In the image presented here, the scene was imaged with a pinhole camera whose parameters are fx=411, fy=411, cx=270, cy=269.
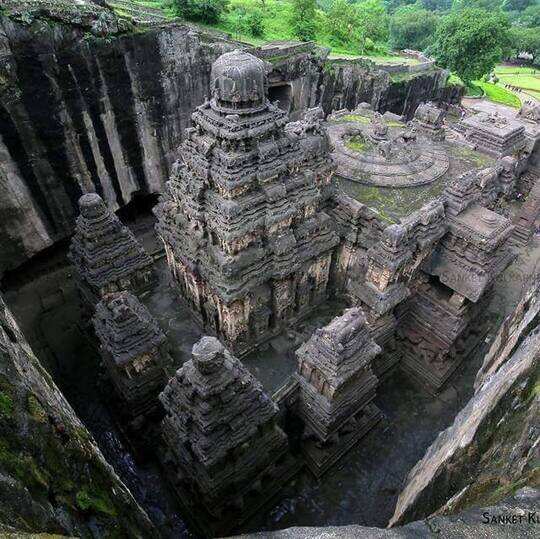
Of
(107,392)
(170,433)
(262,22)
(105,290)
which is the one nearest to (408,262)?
(170,433)

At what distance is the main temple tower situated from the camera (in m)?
10.2

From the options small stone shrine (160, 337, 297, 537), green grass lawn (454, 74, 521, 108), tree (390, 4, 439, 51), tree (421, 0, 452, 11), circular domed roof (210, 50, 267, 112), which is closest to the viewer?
small stone shrine (160, 337, 297, 537)

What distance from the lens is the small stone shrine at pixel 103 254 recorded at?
12.7 m

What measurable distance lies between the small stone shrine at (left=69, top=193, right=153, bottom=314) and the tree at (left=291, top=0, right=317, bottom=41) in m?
22.0

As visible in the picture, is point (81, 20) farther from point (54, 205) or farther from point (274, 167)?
point (274, 167)

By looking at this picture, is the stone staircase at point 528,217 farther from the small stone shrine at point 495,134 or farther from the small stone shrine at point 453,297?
the small stone shrine at point 453,297

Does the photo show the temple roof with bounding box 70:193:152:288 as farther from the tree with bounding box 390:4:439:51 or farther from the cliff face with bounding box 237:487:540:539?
the tree with bounding box 390:4:439:51

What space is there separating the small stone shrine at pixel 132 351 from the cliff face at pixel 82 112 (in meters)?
7.25

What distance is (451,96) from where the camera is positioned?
32.1m

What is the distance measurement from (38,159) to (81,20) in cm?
509

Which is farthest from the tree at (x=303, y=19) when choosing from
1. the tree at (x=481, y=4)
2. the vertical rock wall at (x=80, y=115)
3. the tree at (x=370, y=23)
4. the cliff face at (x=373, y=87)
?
the tree at (x=481, y=4)

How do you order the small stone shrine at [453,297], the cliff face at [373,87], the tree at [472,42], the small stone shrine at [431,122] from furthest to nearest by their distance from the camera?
the tree at [472,42] < the cliff face at [373,87] < the small stone shrine at [431,122] < the small stone shrine at [453,297]

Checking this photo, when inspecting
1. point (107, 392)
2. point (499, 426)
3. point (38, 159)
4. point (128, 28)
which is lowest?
point (107, 392)

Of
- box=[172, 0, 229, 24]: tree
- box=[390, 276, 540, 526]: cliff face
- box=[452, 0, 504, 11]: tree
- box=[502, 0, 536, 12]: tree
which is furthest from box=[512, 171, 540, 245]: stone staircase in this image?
box=[502, 0, 536, 12]: tree
